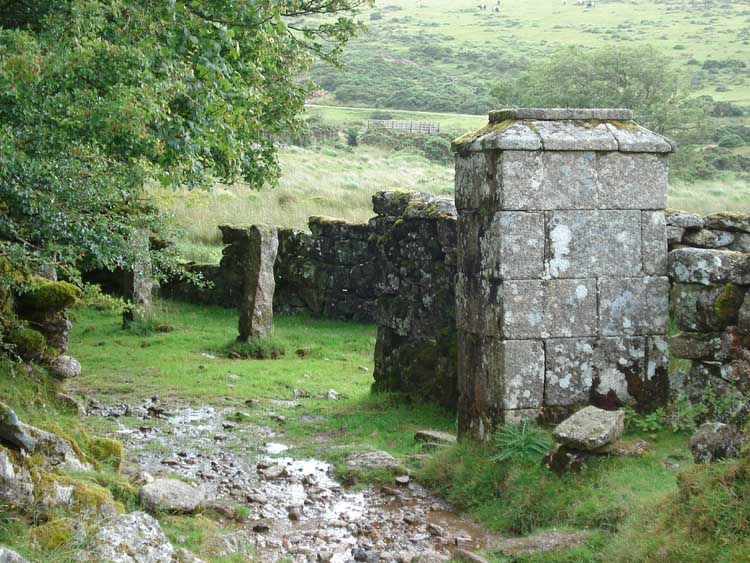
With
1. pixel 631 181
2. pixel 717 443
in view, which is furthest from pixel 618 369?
pixel 717 443

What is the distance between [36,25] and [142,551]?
581 cm

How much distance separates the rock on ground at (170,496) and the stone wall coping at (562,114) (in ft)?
13.6

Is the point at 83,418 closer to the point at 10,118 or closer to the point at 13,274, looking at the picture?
the point at 13,274

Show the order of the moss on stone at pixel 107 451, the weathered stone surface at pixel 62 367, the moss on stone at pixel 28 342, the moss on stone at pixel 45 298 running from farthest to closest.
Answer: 1. the weathered stone surface at pixel 62 367
2. the moss on stone at pixel 45 298
3. the moss on stone at pixel 28 342
4. the moss on stone at pixel 107 451

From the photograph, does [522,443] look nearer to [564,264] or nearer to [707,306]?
[564,264]

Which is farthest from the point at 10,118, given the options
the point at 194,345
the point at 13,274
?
the point at 194,345

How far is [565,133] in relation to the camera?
8477 mm

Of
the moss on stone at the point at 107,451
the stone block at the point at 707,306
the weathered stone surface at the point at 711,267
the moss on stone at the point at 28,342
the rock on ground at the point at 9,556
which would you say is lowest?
the moss on stone at the point at 107,451

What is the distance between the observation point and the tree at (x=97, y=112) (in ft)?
22.6

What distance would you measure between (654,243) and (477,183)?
1.64 metres

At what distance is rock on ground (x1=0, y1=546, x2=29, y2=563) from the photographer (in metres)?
4.83

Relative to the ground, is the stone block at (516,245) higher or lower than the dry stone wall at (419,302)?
higher

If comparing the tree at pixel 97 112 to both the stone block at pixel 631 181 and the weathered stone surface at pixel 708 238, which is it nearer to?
the stone block at pixel 631 181

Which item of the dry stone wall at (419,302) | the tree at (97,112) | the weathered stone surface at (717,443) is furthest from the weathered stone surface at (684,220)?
the tree at (97,112)
